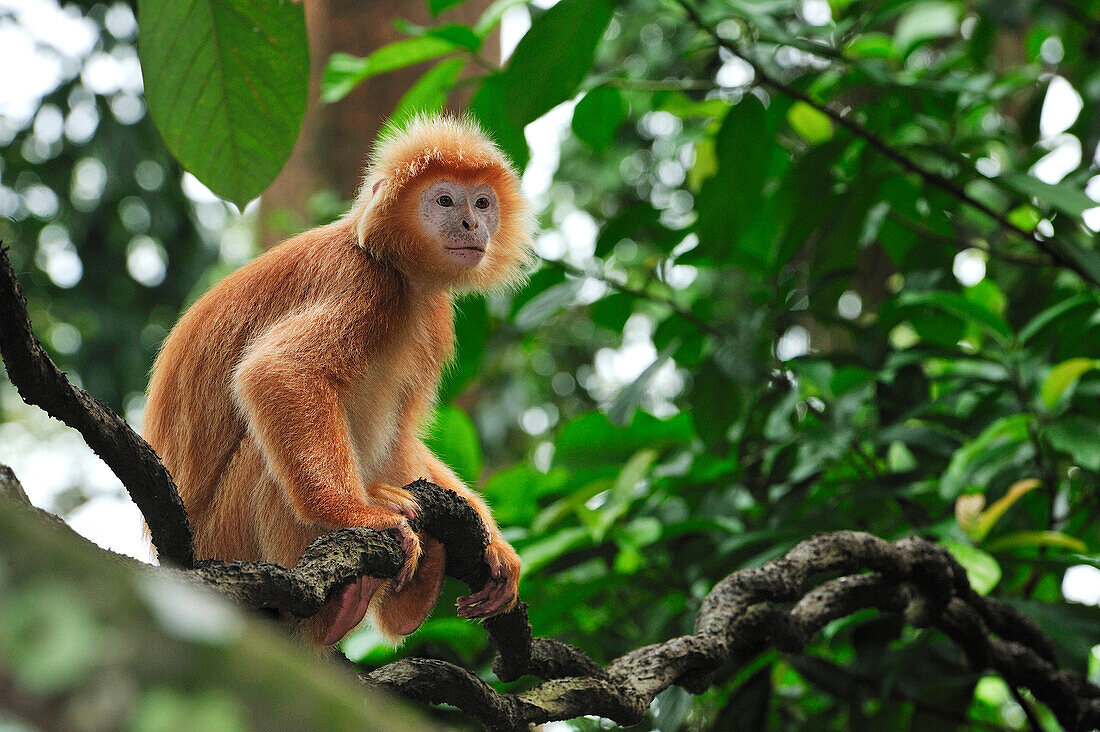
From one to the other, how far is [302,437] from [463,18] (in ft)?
11.8

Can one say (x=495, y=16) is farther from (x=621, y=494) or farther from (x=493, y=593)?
(x=493, y=593)

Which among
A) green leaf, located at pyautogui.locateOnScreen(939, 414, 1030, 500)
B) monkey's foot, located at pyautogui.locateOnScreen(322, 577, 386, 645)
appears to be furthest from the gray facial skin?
green leaf, located at pyautogui.locateOnScreen(939, 414, 1030, 500)

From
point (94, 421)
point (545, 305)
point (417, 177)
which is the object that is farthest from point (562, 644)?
point (545, 305)

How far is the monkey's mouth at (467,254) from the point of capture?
1886 millimetres

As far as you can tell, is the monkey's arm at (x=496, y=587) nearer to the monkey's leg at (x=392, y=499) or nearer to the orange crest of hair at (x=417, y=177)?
the monkey's leg at (x=392, y=499)

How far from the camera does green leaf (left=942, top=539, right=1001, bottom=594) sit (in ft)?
5.63

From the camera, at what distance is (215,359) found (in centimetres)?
161

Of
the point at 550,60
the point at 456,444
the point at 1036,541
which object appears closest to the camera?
the point at 550,60

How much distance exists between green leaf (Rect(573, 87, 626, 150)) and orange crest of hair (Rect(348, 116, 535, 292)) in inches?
11.7

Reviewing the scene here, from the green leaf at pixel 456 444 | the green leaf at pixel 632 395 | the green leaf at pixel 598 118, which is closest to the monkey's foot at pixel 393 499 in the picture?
Result: the green leaf at pixel 632 395

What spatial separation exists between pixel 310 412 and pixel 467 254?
57cm

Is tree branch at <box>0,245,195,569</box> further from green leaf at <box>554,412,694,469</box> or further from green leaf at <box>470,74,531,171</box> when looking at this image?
green leaf at <box>554,412,694,469</box>

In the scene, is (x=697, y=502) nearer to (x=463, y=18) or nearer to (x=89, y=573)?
(x=89, y=573)

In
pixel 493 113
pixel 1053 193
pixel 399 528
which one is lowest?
pixel 1053 193
